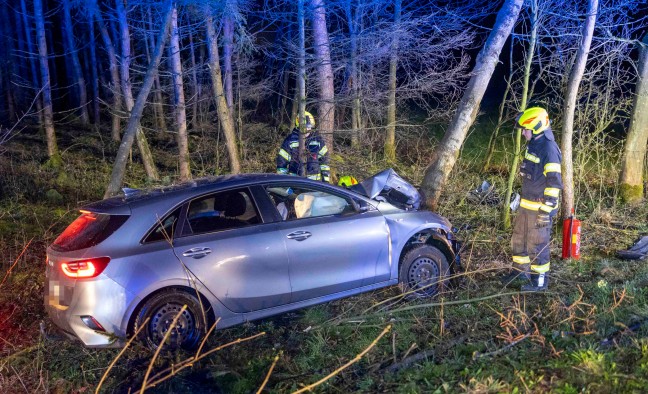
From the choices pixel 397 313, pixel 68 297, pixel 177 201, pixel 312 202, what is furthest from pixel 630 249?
pixel 68 297

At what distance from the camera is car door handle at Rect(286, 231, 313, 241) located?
489 centimetres

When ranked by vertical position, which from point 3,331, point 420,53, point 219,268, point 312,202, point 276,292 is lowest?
point 3,331

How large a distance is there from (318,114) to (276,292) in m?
4.23

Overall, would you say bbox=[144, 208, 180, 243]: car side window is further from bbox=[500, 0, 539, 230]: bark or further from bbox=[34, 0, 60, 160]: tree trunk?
bbox=[34, 0, 60, 160]: tree trunk

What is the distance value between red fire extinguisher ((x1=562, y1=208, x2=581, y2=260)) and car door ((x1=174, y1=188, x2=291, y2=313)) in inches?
152

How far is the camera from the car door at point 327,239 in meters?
4.93

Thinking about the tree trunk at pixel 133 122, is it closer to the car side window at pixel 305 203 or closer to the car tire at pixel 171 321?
the car side window at pixel 305 203

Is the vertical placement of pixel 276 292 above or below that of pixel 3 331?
above

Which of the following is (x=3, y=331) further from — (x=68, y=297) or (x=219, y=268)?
(x=219, y=268)

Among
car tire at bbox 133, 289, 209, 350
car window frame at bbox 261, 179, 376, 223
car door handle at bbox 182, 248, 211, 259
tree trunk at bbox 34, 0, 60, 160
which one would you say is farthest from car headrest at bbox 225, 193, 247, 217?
tree trunk at bbox 34, 0, 60, 160

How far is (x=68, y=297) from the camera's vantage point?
13.9 feet

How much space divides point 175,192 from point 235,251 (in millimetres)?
757

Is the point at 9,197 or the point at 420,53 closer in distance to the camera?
the point at 420,53

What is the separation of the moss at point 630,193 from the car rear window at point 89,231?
8.94 m
